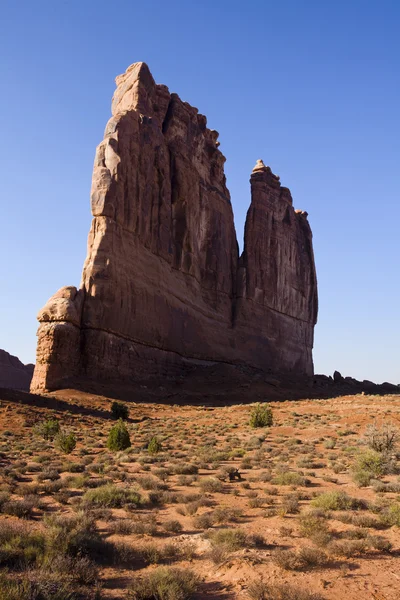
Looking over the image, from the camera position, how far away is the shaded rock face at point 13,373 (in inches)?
3164

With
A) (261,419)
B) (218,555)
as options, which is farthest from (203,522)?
(261,419)

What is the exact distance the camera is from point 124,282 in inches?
1708

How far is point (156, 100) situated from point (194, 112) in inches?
296

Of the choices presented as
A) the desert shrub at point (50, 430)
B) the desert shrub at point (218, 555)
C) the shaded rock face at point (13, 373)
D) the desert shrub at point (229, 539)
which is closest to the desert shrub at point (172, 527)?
the desert shrub at point (229, 539)

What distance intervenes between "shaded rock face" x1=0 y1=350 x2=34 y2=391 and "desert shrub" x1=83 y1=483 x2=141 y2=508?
7303cm

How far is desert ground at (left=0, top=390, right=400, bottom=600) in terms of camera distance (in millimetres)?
5812

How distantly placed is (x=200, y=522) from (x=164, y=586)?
330cm

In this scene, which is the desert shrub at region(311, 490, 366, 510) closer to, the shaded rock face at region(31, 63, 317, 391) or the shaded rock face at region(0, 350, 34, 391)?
the shaded rock face at region(31, 63, 317, 391)

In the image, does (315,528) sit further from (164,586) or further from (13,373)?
(13,373)

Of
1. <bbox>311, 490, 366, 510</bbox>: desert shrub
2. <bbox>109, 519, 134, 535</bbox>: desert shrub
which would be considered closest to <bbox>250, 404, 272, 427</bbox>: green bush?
<bbox>311, 490, 366, 510</bbox>: desert shrub

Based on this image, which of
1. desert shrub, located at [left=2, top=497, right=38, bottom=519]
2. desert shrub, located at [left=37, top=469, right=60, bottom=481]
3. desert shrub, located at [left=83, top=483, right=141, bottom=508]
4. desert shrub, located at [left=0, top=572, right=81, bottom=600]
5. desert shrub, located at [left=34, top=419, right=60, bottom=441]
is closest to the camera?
→ desert shrub, located at [left=0, top=572, right=81, bottom=600]

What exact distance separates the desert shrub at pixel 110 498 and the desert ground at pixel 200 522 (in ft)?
0.09

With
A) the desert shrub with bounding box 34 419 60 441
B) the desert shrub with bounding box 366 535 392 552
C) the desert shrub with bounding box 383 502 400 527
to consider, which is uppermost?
the desert shrub with bounding box 383 502 400 527

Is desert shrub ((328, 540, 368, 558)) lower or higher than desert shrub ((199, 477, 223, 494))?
higher
